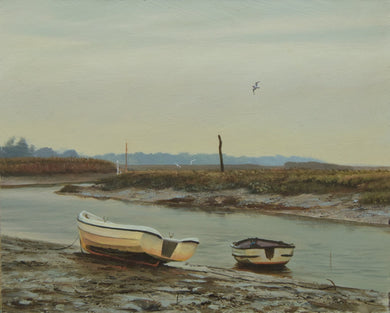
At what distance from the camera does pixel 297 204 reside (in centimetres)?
1191

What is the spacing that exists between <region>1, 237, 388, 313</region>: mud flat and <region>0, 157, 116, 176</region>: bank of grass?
1.57 m

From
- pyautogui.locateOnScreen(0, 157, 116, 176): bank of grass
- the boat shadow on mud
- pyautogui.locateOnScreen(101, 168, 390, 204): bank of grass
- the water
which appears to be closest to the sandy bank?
pyautogui.locateOnScreen(101, 168, 390, 204): bank of grass

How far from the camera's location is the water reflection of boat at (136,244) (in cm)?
801

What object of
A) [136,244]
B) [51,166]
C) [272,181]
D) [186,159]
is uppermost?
[186,159]

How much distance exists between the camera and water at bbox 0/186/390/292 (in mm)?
7898

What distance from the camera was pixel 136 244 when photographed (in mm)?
8094

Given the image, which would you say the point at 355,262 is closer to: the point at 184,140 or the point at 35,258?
the point at 184,140

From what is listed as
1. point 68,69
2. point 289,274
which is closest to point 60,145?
point 68,69

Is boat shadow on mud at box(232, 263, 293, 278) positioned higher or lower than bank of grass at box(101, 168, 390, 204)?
lower

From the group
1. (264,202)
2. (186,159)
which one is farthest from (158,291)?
(264,202)

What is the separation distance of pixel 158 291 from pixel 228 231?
95.2 inches

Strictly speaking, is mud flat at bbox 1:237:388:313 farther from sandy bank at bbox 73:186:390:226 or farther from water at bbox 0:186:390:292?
sandy bank at bbox 73:186:390:226

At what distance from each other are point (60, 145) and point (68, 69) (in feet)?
4.32

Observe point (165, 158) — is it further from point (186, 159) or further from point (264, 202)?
point (264, 202)
